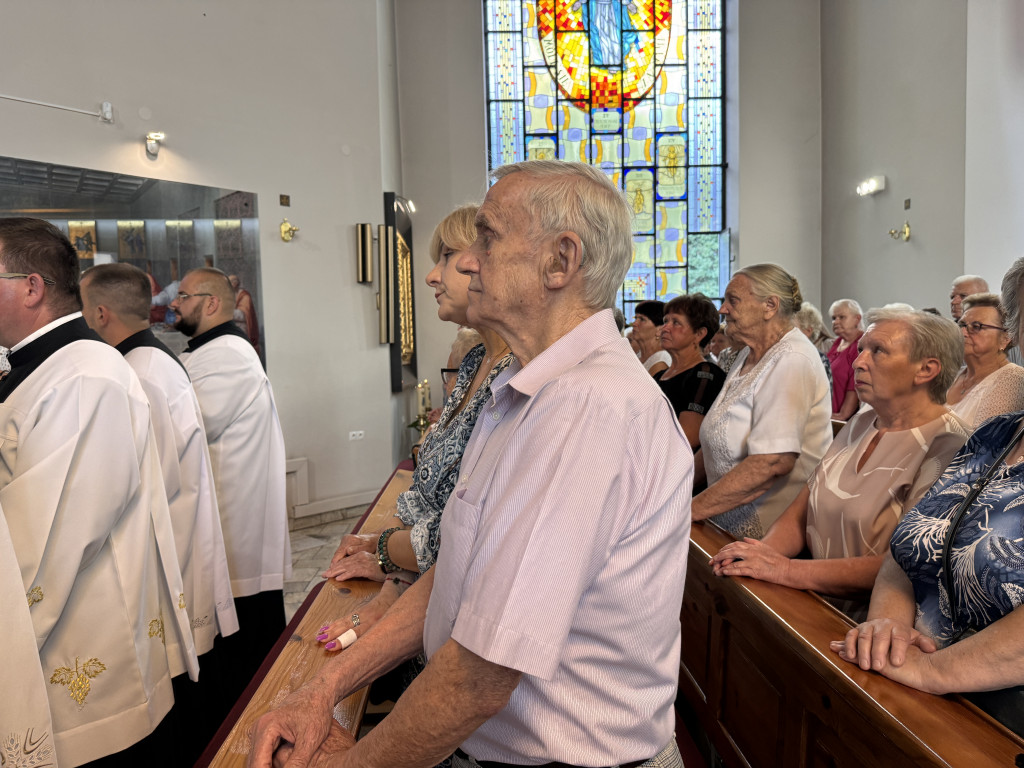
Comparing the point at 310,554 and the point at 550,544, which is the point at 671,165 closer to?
the point at 310,554

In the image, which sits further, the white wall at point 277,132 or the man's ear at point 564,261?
the white wall at point 277,132

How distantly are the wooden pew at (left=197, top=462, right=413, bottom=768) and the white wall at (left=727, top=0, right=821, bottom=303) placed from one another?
362 inches

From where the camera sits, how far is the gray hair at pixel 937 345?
Answer: 2.18 m

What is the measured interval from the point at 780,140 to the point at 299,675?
10312mm

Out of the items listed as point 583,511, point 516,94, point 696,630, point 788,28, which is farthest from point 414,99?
point 583,511

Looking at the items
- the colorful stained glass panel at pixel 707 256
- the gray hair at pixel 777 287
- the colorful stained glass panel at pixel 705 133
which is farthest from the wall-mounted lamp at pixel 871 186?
the gray hair at pixel 777 287

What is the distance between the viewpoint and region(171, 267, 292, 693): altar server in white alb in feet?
12.0

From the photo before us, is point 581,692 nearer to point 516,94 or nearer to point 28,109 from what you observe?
point 28,109

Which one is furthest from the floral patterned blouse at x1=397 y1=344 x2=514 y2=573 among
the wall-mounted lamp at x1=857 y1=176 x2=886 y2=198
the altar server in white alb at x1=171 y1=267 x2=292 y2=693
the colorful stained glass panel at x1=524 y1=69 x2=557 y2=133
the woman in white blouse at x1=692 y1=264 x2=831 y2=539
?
the colorful stained glass panel at x1=524 y1=69 x2=557 y2=133

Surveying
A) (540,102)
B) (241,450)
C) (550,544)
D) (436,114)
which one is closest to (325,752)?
(550,544)

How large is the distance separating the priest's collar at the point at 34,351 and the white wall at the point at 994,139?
723cm

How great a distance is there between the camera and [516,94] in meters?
10.5

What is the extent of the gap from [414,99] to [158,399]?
25.8 ft

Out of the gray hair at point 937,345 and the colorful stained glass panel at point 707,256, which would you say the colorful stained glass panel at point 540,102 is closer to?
the colorful stained glass panel at point 707,256
